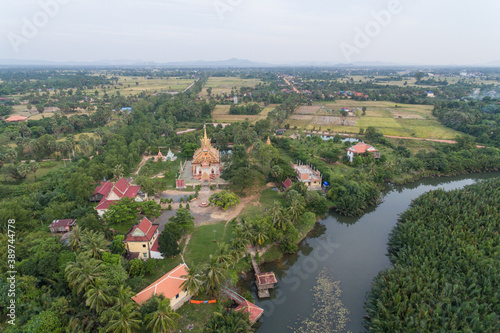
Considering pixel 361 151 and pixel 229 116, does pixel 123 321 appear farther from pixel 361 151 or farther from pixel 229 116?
pixel 229 116

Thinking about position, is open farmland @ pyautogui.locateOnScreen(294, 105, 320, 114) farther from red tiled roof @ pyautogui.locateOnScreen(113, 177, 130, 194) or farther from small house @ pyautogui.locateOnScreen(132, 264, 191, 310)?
small house @ pyautogui.locateOnScreen(132, 264, 191, 310)

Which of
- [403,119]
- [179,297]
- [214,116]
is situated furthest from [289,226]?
[403,119]

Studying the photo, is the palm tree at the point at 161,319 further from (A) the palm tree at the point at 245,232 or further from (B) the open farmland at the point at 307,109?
(B) the open farmland at the point at 307,109

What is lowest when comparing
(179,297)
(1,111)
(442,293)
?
(179,297)

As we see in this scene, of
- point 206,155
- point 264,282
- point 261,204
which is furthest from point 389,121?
point 264,282

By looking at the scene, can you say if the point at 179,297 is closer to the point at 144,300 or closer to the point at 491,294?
the point at 144,300

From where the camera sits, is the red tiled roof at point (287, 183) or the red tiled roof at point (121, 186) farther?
the red tiled roof at point (287, 183)

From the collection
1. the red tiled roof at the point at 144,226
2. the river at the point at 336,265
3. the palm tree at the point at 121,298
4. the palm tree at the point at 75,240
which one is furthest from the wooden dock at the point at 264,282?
the palm tree at the point at 75,240
